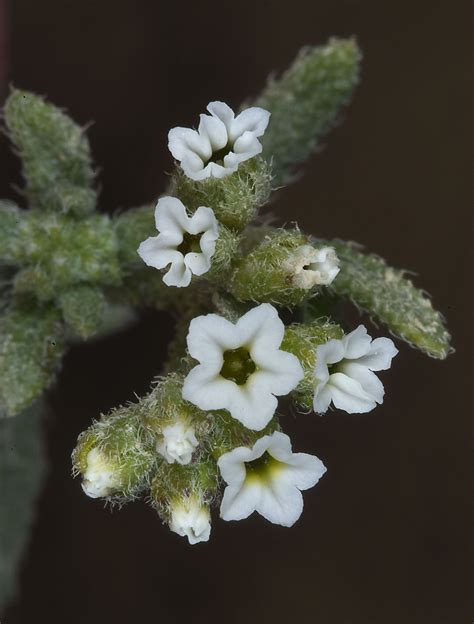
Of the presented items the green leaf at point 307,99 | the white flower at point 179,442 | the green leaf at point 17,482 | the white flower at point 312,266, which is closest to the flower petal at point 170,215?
the white flower at point 312,266

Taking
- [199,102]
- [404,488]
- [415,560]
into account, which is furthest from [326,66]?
[415,560]

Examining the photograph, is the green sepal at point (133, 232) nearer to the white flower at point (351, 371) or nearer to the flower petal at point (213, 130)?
the flower petal at point (213, 130)

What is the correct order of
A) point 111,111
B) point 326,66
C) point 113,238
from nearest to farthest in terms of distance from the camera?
1. point 113,238
2. point 326,66
3. point 111,111

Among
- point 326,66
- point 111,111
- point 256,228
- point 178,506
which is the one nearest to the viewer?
point 178,506

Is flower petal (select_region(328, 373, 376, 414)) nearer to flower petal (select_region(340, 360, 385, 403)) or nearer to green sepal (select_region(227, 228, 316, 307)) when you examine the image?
flower petal (select_region(340, 360, 385, 403))

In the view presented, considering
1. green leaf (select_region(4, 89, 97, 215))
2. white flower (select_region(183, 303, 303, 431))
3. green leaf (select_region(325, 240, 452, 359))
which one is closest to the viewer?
white flower (select_region(183, 303, 303, 431))

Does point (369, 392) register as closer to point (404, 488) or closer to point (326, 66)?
point (326, 66)

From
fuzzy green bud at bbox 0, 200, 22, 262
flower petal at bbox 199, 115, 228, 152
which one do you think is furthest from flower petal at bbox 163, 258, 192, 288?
fuzzy green bud at bbox 0, 200, 22, 262

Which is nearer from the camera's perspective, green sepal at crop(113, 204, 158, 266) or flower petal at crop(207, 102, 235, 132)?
flower petal at crop(207, 102, 235, 132)
